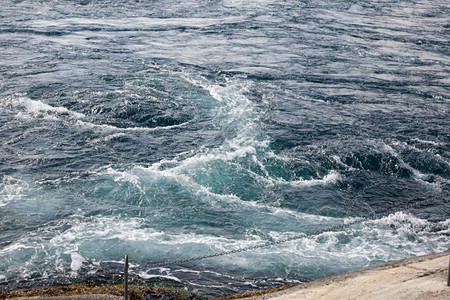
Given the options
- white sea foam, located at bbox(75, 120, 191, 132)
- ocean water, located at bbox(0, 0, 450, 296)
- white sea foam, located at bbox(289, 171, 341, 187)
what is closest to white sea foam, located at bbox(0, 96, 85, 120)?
ocean water, located at bbox(0, 0, 450, 296)

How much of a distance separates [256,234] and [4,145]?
1004 cm

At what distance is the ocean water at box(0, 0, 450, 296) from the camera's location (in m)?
14.5

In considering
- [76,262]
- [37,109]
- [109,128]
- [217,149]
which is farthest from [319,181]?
[37,109]

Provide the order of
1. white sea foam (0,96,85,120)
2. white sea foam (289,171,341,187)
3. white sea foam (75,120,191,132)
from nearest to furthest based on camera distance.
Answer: white sea foam (289,171,341,187), white sea foam (75,120,191,132), white sea foam (0,96,85,120)

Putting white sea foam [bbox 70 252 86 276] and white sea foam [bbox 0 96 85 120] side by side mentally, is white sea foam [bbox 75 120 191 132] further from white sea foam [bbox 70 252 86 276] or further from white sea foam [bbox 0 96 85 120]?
white sea foam [bbox 70 252 86 276]

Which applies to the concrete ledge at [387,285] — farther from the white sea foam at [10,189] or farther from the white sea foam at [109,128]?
the white sea foam at [109,128]

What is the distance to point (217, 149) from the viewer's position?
20.1 metres

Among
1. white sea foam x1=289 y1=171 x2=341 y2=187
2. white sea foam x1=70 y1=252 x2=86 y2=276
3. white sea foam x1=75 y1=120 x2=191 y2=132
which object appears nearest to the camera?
white sea foam x1=70 y1=252 x2=86 y2=276

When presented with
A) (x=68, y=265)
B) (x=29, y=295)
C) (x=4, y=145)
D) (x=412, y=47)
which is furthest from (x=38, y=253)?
(x=412, y=47)

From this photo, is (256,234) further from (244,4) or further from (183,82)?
(244,4)

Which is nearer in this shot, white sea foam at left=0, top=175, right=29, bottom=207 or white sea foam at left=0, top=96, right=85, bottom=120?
white sea foam at left=0, top=175, right=29, bottom=207

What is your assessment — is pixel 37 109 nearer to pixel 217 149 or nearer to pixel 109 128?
pixel 109 128

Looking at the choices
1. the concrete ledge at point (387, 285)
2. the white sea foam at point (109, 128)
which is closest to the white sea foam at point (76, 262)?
the concrete ledge at point (387, 285)

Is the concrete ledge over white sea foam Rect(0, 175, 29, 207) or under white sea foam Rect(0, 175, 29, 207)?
over
